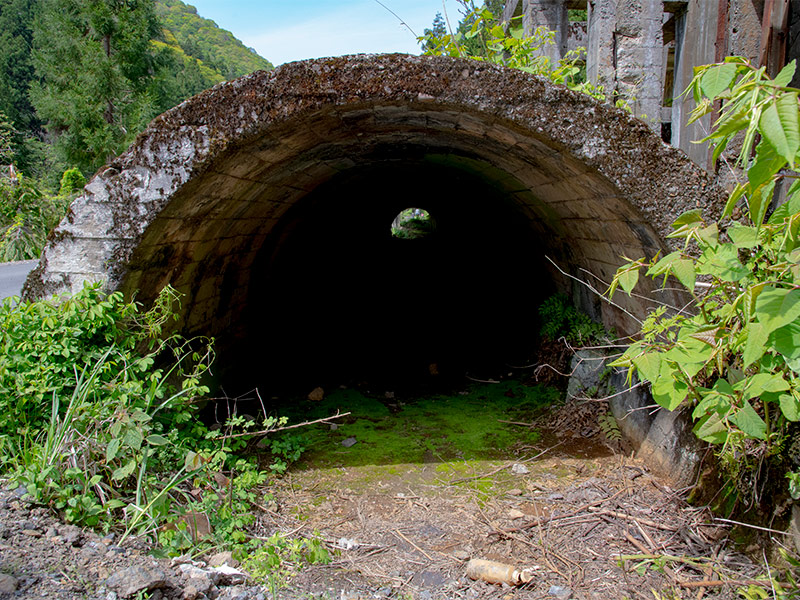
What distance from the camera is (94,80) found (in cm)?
2209

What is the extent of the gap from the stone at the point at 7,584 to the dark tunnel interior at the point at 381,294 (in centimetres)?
298

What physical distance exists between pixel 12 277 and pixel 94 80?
1927 centimetres

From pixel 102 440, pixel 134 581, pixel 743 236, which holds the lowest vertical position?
pixel 134 581

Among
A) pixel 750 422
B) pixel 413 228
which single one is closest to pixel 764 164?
Answer: pixel 750 422

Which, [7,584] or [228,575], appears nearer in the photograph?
[7,584]

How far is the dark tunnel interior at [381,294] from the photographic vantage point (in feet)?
19.0

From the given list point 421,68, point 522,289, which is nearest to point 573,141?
point 421,68

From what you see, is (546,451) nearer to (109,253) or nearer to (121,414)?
(121,414)

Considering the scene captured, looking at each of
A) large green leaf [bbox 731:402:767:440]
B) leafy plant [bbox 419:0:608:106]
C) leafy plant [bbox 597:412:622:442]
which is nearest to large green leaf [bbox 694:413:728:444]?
large green leaf [bbox 731:402:767:440]

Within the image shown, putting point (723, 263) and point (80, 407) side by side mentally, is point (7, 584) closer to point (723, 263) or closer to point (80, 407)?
point (80, 407)

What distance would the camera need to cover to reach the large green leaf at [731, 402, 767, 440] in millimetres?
2221

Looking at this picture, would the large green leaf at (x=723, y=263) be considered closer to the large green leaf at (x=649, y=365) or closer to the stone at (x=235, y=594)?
the large green leaf at (x=649, y=365)

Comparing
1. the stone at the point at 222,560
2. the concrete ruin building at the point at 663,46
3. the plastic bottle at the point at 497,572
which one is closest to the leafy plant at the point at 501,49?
Result: the concrete ruin building at the point at 663,46

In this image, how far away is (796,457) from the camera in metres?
2.40
